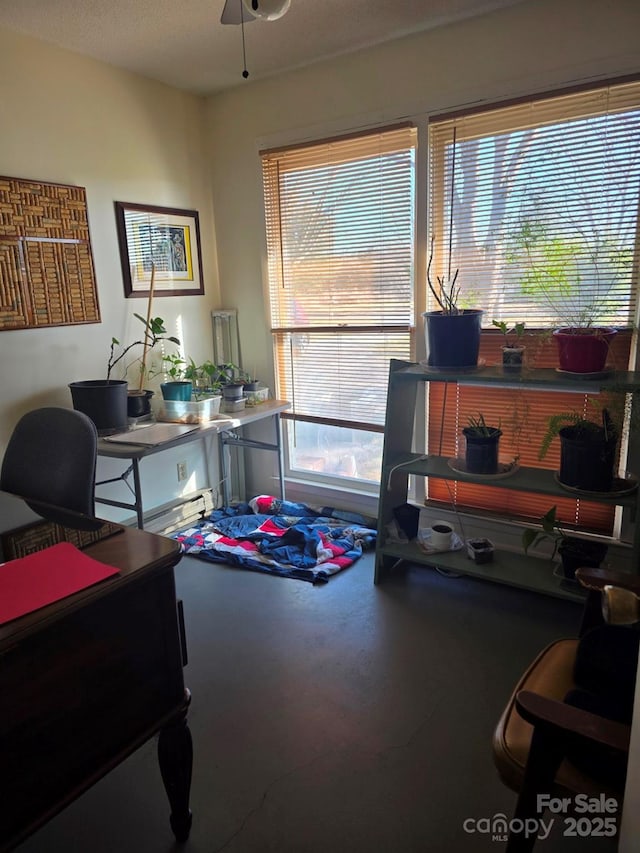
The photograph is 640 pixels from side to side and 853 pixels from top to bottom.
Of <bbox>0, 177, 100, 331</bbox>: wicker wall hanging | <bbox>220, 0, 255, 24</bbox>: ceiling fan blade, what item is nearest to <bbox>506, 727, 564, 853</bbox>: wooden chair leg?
<bbox>220, 0, 255, 24</bbox>: ceiling fan blade

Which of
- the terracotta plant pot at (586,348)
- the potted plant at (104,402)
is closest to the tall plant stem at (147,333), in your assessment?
the potted plant at (104,402)

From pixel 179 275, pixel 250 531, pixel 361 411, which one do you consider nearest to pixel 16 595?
pixel 250 531

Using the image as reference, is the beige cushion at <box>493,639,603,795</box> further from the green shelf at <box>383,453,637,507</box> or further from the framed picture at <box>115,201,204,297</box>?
the framed picture at <box>115,201,204,297</box>

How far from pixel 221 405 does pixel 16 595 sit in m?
2.30

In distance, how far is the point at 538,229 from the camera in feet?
8.75

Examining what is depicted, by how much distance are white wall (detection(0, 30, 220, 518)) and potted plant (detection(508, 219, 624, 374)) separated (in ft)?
6.65

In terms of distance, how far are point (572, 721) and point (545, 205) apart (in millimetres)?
2273

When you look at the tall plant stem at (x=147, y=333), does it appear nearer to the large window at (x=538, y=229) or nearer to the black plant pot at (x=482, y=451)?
the large window at (x=538, y=229)

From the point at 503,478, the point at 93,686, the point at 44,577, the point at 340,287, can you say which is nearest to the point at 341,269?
the point at 340,287

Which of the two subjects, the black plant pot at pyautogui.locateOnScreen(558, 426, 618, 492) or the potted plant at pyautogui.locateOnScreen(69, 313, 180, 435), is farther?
the potted plant at pyautogui.locateOnScreen(69, 313, 180, 435)

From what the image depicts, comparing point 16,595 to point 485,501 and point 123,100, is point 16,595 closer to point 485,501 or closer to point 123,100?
point 485,501

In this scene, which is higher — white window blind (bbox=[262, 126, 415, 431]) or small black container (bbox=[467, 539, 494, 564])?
white window blind (bbox=[262, 126, 415, 431])

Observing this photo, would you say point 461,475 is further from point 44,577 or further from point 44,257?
point 44,257

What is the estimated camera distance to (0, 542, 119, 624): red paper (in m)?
1.11
